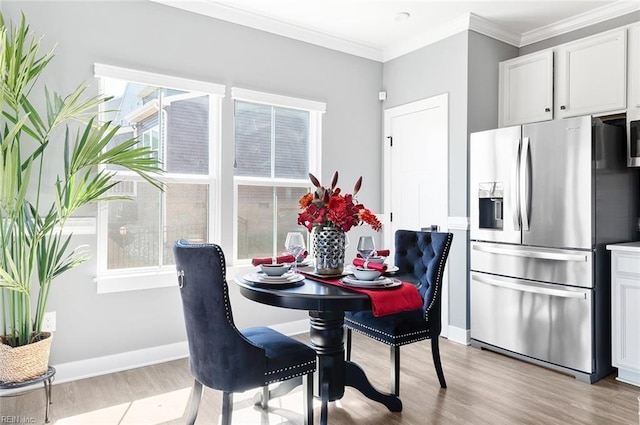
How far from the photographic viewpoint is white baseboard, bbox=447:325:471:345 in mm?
3713

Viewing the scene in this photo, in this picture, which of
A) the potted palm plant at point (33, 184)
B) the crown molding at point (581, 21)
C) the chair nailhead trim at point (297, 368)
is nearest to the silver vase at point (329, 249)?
the chair nailhead trim at point (297, 368)

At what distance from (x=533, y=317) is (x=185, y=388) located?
99.3 inches

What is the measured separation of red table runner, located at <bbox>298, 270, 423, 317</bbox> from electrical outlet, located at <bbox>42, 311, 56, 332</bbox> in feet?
6.53

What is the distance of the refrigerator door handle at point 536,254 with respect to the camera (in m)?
2.96

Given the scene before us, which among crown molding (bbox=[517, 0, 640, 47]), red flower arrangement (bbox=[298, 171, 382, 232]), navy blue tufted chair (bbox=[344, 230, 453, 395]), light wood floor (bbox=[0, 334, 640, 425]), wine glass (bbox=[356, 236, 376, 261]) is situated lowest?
light wood floor (bbox=[0, 334, 640, 425])

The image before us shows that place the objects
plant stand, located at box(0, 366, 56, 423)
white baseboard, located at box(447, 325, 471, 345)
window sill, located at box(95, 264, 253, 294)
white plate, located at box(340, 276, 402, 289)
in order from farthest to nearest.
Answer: white baseboard, located at box(447, 325, 471, 345), window sill, located at box(95, 264, 253, 294), plant stand, located at box(0, 366, 56, 423), white plate, located at box(340, 276, 402, 289)

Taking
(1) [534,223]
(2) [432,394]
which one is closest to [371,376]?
(2) [432,394]

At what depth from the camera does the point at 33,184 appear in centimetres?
283

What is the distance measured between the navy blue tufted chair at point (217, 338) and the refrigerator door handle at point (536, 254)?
6.90ft

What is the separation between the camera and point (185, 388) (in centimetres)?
281

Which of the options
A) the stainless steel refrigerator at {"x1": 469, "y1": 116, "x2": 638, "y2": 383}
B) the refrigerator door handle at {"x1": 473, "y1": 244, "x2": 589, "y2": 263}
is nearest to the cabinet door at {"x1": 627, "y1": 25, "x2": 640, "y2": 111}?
the stainless steel refrigerator at {"x1": 469, "y1": 116, "x2": 638, "y2": 383}

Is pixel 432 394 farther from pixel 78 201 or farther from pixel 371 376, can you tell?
pixel 78 201

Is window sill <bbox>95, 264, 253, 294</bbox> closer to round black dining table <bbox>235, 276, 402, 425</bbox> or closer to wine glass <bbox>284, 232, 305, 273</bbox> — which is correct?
wine glass <bbox>284, 232, 305, 273</bbox>

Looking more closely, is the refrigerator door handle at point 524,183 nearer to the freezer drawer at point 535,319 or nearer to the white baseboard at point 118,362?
the freezer drawer at point 535,319
